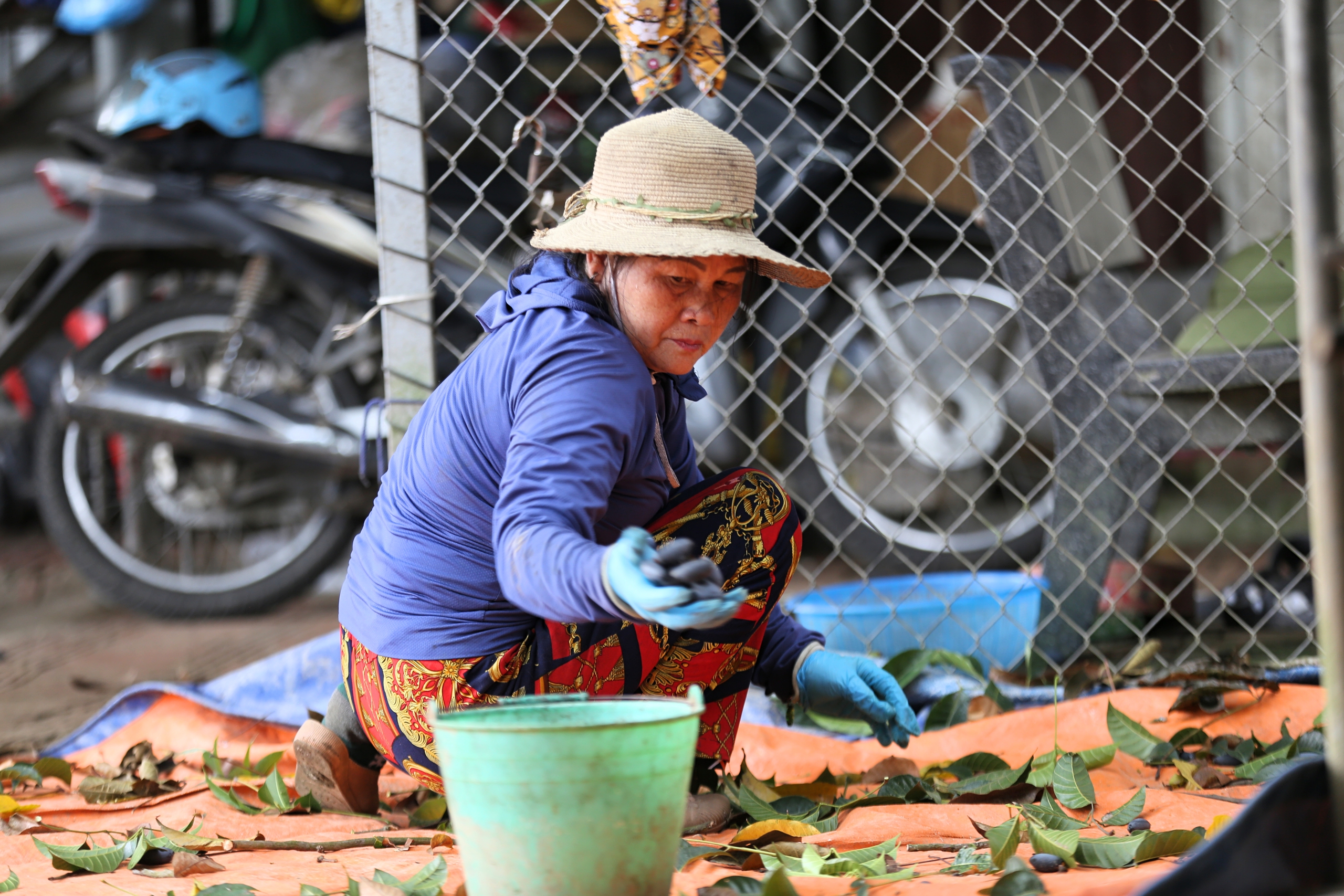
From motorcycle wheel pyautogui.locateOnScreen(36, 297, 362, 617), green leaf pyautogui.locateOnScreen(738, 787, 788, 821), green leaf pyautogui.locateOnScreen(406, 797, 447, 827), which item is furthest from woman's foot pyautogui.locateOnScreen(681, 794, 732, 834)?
motorcycle wheel pyautogui.locateOnScreen(36, 297, 362, 617)

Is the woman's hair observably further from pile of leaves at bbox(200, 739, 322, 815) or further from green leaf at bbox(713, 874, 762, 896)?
pile of leaves at bbox(200, 739, 322, 815)

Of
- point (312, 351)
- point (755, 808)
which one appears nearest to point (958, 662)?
point (755, 808)

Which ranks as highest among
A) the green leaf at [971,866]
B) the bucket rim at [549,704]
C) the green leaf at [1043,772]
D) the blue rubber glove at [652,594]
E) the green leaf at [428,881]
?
the blue rubber glove at [652,594]

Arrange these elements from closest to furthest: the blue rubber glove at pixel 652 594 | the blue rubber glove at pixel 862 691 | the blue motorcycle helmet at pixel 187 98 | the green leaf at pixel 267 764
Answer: the blue rubber glove at pixel 652 594 → the blue rubber glove at pixel 862 691 → the green leaf at pixel 267 764 → the blue motorcycle helmet at pixel 187 98

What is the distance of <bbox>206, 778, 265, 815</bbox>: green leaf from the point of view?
6.13ft

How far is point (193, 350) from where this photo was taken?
12.2 ft

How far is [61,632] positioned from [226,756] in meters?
1.78

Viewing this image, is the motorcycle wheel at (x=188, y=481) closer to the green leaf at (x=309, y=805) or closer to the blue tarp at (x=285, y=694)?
the blue tarp at (x=285, y=694)

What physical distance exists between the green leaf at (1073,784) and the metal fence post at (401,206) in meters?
1.25

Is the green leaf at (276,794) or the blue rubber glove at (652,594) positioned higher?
the blue rubber glove at (652,594)

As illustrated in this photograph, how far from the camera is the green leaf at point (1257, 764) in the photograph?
1.79 m

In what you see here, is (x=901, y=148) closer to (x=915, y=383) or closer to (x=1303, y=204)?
(x=915, y=383)

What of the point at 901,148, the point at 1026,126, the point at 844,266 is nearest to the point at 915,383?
the point at 844,266

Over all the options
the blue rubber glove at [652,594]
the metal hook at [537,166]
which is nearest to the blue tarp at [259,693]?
the metal hook at [537,166]
